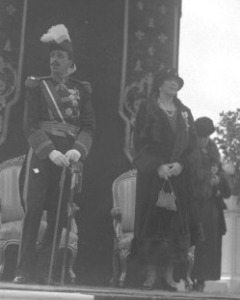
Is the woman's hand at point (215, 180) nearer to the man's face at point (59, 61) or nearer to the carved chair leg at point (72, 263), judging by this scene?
the carved chair leg at point (72, 263)

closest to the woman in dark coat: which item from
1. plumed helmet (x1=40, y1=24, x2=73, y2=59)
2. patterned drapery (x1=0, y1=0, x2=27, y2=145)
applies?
plumed helmet (x1=40, y1=24, x2=73, y2=59)

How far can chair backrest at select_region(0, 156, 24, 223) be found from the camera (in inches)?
285

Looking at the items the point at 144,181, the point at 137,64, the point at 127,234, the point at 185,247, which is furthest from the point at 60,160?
the point at 137,64

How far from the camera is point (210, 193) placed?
22.9 ft

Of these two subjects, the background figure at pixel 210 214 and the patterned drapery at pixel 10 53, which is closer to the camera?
the background figure at pixel 210 214

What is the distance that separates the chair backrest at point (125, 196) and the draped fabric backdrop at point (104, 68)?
151 mm

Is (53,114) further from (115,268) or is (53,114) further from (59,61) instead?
(115,268)

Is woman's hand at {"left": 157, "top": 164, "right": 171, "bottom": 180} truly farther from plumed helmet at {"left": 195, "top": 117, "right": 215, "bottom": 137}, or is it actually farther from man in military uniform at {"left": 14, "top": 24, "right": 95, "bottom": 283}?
plumed helmet at {"left": 195, "top": 117, "right": 215, "bottom": 137}

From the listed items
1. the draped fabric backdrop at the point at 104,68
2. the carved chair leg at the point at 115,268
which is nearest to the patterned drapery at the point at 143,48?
the draped fabric backdrop at the point at 104,68

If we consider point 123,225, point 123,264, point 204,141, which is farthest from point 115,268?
point 204,141

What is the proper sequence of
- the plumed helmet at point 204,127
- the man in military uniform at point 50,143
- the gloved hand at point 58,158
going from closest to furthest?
the gloved hand at point 58,158 < the man in military uniform at point 50,143 < the plumed helmet at point 204,127

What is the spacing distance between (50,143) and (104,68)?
203cm

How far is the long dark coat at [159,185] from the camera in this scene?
236 inches

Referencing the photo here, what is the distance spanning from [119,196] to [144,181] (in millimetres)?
1416
